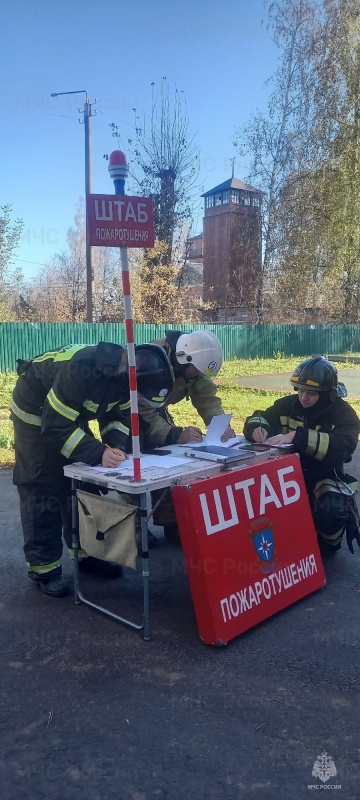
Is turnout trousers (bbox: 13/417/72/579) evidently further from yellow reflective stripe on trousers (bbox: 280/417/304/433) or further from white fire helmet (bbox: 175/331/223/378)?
yellow reflective stripe on trousers (bbox: 280/417/304/433)

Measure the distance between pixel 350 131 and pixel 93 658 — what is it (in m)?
31.4

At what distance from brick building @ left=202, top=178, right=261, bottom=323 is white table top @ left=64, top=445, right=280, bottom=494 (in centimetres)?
2831

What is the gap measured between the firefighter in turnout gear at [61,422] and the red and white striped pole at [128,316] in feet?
1.04

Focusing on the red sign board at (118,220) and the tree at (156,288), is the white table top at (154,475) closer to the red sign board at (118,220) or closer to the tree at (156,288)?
the red sign board at (118,220)

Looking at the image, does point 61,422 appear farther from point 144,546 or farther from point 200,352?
point 200,352

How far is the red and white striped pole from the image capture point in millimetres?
3031

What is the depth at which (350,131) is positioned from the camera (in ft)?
96.6

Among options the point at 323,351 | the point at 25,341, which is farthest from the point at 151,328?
the point at 323,351

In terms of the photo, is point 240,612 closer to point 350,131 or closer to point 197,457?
point 197,457

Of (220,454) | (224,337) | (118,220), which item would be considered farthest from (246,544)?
(224,337)

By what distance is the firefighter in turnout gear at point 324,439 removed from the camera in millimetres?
3945

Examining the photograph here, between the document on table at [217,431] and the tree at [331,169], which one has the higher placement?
the tree at [331,169]

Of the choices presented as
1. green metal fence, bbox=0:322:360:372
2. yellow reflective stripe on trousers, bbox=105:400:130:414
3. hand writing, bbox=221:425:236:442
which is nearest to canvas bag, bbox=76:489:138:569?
yellow reflective stripe on trousers, bbox=105:400:130:414

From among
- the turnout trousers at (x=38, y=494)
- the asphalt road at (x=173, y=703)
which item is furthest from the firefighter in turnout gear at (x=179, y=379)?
the asphalt road at (x=173, y=703)
